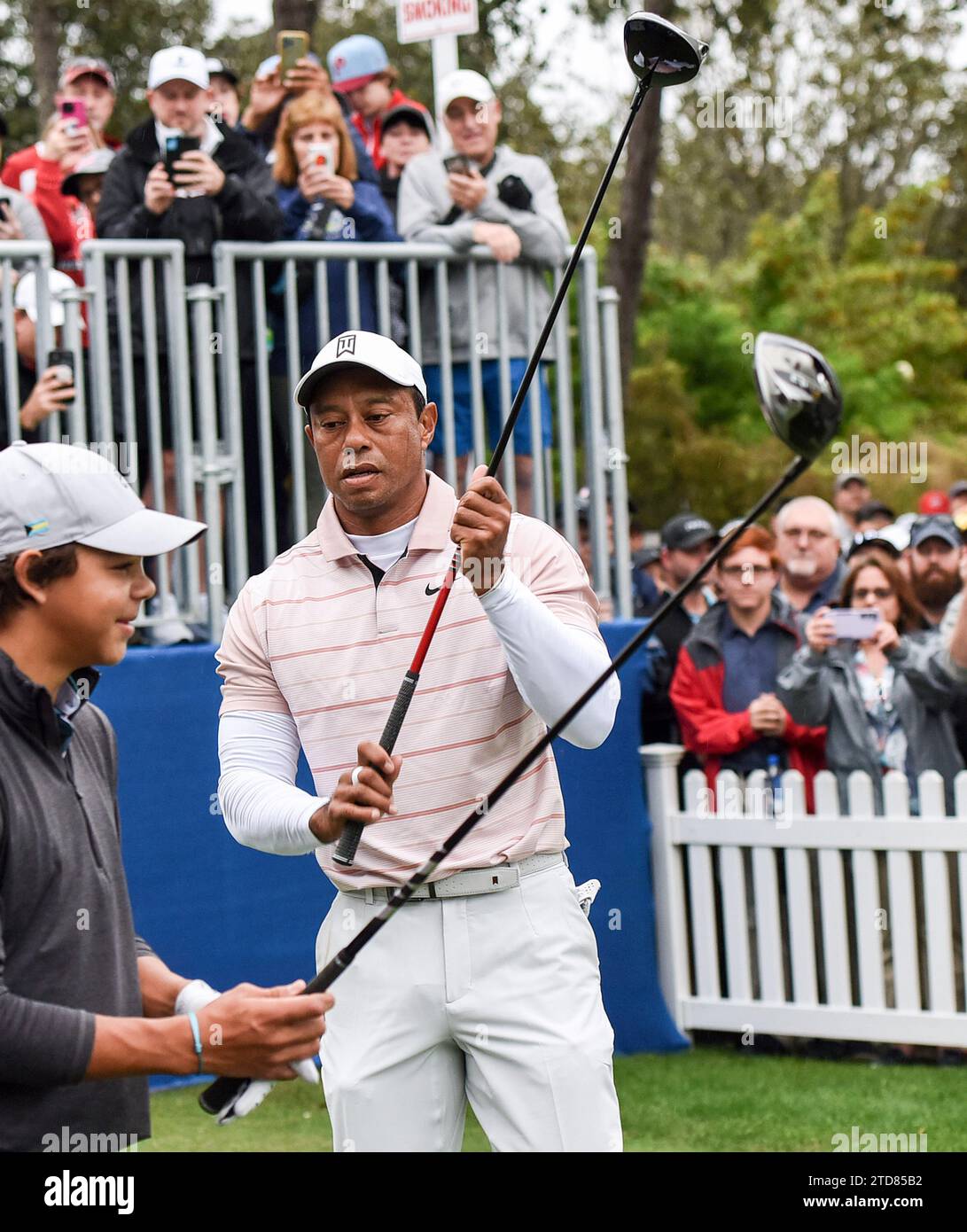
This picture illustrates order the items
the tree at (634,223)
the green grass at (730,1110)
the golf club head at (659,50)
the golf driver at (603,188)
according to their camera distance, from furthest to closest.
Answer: the tree at (634,223) < the green grass at (730,1110) < the golf club head at (659,50) < the golf driver at (603,188)

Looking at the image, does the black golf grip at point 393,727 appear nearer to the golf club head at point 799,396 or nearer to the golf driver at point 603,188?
the golf driver at point 603,188

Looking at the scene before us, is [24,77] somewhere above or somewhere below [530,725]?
above

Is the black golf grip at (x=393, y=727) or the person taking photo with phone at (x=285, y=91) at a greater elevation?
the person taking photo with phone at (x=285, y=91)

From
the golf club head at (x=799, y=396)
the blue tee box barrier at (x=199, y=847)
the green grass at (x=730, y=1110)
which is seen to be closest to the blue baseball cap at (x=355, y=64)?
the blue tee box barrier at (x=199, y=847)

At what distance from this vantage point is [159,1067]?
2746 millimetres

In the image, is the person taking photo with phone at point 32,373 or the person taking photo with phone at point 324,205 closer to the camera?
the person taking photo with phone at point 32,373

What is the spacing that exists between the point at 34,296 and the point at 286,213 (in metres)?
1.34

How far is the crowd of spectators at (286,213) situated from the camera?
269 inches

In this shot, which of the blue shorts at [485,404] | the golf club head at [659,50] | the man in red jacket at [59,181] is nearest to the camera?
the golf club head at [659,50]

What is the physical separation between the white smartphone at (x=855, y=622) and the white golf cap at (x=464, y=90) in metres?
2.65

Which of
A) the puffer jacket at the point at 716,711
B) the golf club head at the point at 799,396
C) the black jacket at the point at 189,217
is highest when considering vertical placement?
the black jacket at the point at 189,217

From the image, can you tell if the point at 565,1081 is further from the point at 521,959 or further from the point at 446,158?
the point at 446,158
